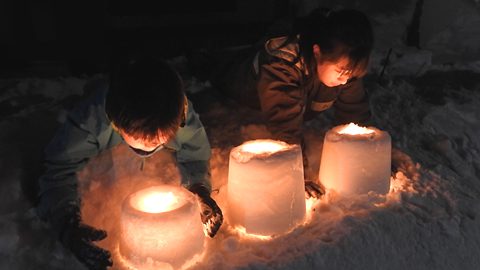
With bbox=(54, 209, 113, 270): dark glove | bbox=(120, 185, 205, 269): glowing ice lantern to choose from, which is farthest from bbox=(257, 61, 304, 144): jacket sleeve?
bbox=(54, 209, 113, 270): dark glove

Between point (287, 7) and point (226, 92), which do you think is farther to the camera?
point (287, 7)

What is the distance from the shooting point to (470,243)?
238 cm

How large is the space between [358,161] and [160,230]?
1111mm

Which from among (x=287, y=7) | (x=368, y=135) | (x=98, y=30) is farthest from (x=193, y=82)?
(x=287, y=7)

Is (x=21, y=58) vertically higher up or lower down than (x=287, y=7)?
lower down

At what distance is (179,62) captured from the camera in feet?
13.7

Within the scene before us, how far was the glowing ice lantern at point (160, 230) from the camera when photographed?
195cm

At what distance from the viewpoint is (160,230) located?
6.37 ft

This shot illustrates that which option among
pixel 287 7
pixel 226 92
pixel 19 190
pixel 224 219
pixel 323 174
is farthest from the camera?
pixel 287 7

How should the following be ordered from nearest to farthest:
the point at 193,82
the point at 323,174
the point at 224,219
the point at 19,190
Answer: the point at 19,190, the point at 224,219, the point at 323,174, the point at 193,82

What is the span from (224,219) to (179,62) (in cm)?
207

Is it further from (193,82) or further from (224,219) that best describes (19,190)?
(193,82)

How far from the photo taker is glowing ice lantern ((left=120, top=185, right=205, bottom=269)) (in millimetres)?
1946

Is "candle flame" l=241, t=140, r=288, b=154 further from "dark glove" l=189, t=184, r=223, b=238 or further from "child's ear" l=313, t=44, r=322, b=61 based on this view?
"child's ear" l=313, t=44, r=322, b=61
